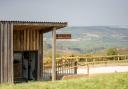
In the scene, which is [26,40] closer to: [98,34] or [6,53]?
[6,53]

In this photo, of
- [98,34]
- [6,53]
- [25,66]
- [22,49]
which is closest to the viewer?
[6,53]

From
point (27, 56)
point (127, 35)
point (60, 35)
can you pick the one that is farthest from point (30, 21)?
point (127, 35)

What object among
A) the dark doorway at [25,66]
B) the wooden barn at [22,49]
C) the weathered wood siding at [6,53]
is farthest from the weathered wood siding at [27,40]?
the weathered wood siding at [6,53]

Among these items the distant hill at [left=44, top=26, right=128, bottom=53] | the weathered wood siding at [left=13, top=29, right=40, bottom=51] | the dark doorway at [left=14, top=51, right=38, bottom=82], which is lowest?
the dark doorway at [left=14, top=51, right=38, bottom=82]

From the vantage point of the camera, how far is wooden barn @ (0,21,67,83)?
21984mm

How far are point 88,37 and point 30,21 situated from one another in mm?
145323

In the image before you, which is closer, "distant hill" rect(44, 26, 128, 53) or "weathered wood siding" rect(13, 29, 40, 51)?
"weathered wood siding" rect(13, 29, 40, 51)

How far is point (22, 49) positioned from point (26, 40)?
534 mm

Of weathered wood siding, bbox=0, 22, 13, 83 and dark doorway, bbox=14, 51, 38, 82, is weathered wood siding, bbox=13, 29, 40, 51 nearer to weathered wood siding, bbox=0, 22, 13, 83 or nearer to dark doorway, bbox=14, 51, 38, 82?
dark doorway, bbox=14, 51, 38, 82

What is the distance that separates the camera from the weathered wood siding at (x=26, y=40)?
81.3ft

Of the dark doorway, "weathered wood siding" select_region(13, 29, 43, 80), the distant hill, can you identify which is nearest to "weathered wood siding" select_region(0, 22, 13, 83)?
"weathered wood siding" select_region(13, 29, 43, 80)

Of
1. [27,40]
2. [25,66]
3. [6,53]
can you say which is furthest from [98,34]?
[6,53]

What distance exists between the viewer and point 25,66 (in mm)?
26609

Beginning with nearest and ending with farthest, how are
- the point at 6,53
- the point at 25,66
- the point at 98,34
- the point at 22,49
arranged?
the point at 6,53, the point at 22,49, the point at 25,66, the point at 98,34
